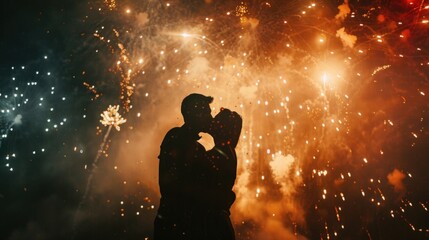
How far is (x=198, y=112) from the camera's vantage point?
2045 mm

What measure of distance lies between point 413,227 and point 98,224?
27122 mm

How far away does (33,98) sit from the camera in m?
14.3

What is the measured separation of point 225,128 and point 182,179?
1.56 feet

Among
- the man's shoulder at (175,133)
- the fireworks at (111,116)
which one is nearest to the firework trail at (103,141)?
the fireworks at (111,116)

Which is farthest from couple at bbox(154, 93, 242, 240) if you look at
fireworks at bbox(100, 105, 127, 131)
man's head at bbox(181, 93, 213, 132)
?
fireworks at bbox(100, 105, 127, 131)

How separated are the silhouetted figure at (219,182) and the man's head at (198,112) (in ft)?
0.25

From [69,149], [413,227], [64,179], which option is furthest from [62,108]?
[413,227]

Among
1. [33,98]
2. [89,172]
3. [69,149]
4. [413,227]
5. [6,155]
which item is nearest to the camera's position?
[33,98]

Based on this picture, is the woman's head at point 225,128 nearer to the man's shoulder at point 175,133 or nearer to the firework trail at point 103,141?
the man's shoulder at point 175,133

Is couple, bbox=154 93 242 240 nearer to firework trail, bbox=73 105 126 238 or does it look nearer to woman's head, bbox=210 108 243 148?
woman's head, bbox=210 108 243 148

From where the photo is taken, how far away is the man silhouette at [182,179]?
76.8 inches

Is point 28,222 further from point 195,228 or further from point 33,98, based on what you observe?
point 195,228

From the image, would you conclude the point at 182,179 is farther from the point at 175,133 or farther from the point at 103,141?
the point at 103,141

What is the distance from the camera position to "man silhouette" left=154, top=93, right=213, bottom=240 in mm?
1951
